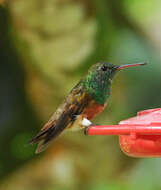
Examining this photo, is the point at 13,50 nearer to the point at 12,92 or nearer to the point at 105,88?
the point at 12,92

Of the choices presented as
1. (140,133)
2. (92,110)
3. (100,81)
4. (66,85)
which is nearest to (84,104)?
(92,110)

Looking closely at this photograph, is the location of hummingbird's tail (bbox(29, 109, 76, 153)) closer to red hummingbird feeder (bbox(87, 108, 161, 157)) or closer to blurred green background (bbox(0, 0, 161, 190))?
red hummingbird feeder (bbox(87, 108, 161, 157))

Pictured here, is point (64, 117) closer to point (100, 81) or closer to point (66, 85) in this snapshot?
point (100, 81)

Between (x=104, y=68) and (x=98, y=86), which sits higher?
(x=104, y=68)

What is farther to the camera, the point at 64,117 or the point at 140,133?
the point at 64,117

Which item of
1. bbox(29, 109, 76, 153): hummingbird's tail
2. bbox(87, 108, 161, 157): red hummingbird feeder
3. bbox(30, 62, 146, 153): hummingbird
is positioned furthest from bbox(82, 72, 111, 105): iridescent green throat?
bbox(87, 108, 161, 157): red hummingbird feeder

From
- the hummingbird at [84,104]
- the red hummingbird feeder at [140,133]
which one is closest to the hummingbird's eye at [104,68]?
the hummingbird at [84,104]

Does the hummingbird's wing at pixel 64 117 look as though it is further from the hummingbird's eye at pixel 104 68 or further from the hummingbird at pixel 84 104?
the hummingbird's eye at pixel 104 68
